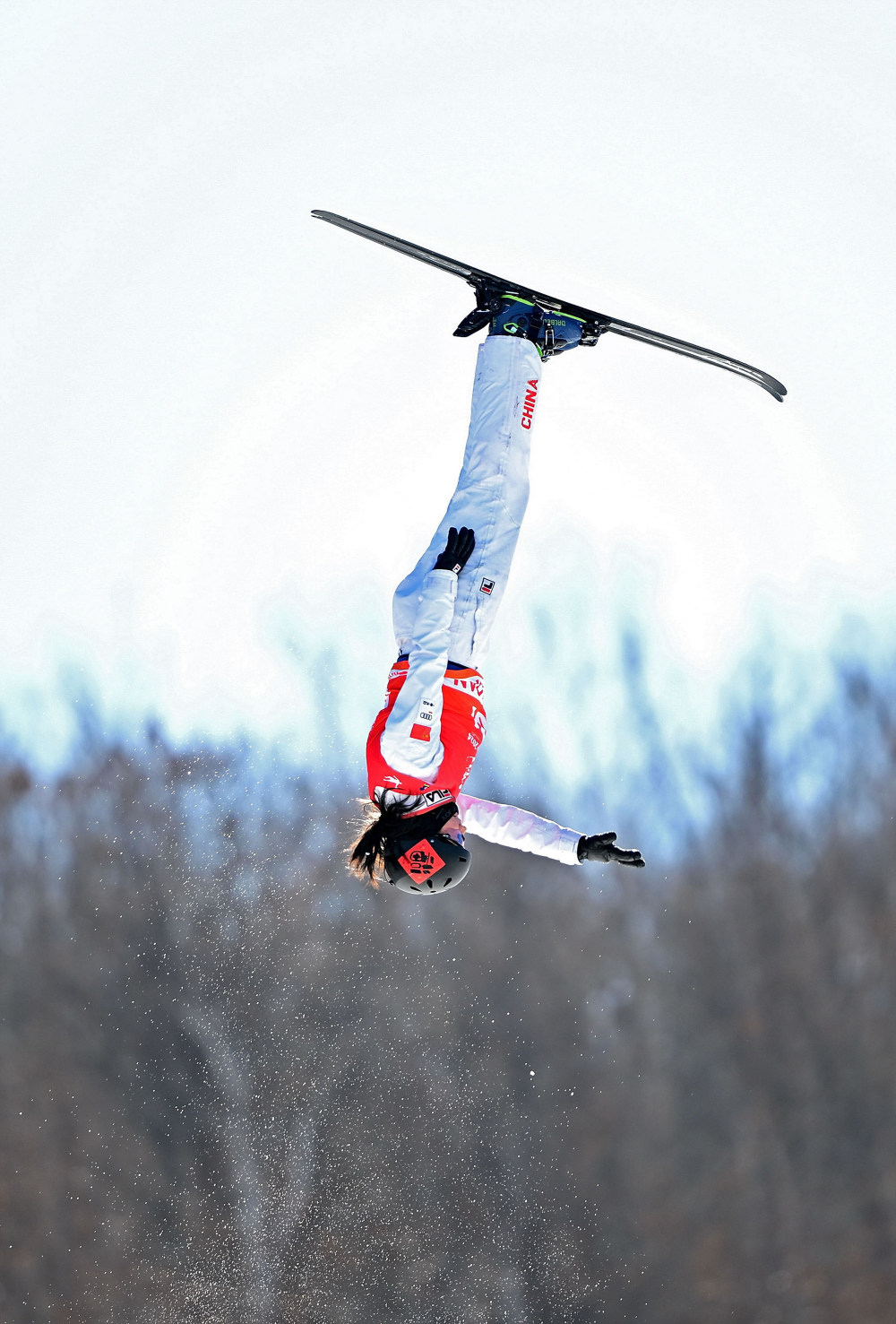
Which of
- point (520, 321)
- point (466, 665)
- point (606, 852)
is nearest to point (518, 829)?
point (606, 852)

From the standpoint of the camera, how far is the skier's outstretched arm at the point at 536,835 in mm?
4961

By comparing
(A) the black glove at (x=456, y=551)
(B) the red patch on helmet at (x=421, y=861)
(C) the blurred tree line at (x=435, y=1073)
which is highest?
(A) the black glove at (x=456, y=551)

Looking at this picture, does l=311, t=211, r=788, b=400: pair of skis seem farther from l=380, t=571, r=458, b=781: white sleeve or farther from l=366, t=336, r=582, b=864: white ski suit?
l=380, t=571, r=458, b=781: white sleeve

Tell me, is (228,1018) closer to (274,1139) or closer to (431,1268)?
(274,1139)

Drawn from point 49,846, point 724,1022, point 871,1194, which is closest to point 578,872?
point 724,1022

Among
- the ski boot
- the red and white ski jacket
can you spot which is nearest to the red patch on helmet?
the red and white ski jacket

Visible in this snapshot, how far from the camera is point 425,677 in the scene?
4.75 metres

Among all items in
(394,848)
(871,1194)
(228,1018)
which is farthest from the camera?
(228,1018)

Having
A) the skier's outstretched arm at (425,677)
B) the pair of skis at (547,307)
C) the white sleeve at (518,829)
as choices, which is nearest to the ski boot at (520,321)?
the pair of skis at (547,307)

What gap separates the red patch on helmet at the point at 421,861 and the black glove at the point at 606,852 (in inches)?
24.6

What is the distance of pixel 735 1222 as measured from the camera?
16875 mm

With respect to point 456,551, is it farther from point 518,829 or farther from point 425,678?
point 518,829

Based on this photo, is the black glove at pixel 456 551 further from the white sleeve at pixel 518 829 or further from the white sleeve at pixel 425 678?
the white sleeve at pixel 518 829

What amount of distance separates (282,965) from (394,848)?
13608 millimetres
